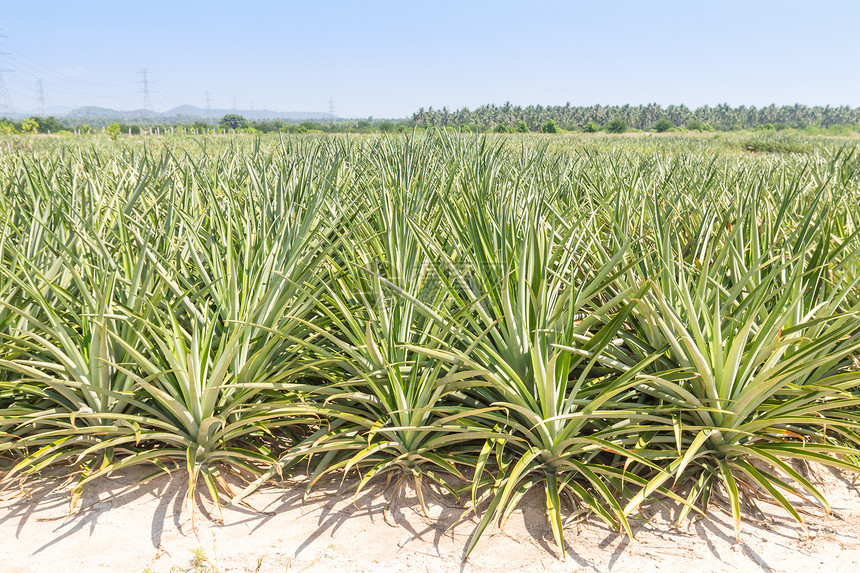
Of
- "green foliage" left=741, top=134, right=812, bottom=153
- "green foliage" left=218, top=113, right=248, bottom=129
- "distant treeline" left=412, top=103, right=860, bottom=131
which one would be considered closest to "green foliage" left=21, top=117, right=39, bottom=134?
"green foliage" left=218, top=113, right=248, bottom=129

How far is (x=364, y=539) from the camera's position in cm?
162

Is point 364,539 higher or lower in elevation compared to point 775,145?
lower

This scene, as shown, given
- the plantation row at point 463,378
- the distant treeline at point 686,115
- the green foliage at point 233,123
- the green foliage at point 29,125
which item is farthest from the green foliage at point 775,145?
the distant treeline at point 686,115

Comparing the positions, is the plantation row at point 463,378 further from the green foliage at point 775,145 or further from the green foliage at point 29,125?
the green foliage at point 775,145

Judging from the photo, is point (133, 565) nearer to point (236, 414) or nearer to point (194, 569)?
point (194, 569)

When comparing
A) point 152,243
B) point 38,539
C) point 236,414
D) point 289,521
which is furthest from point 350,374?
point 152,243

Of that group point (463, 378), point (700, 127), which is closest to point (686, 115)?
point (700, 127)

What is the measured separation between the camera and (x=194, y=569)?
148 cm

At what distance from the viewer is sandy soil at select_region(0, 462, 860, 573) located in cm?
151

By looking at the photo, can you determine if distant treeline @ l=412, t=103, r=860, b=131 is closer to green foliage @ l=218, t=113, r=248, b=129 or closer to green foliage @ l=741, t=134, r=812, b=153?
green foliage @ l=218, t=113, r=248, b=129

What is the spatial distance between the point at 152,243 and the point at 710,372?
2.47 m

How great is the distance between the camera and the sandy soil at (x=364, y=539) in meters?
1.51

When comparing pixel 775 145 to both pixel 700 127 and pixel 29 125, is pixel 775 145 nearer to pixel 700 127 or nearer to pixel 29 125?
pixel 29 125

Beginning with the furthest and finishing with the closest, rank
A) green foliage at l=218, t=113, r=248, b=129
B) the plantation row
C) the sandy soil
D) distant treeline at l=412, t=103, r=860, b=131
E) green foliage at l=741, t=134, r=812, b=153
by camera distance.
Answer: distant treeline at l=412, t=103, r=860, b=131, green foliage at l=218, t=113, r=248, b=129, green foliage at l=741, t=134, r=812, b=153, the plantation row, the sandy soil
